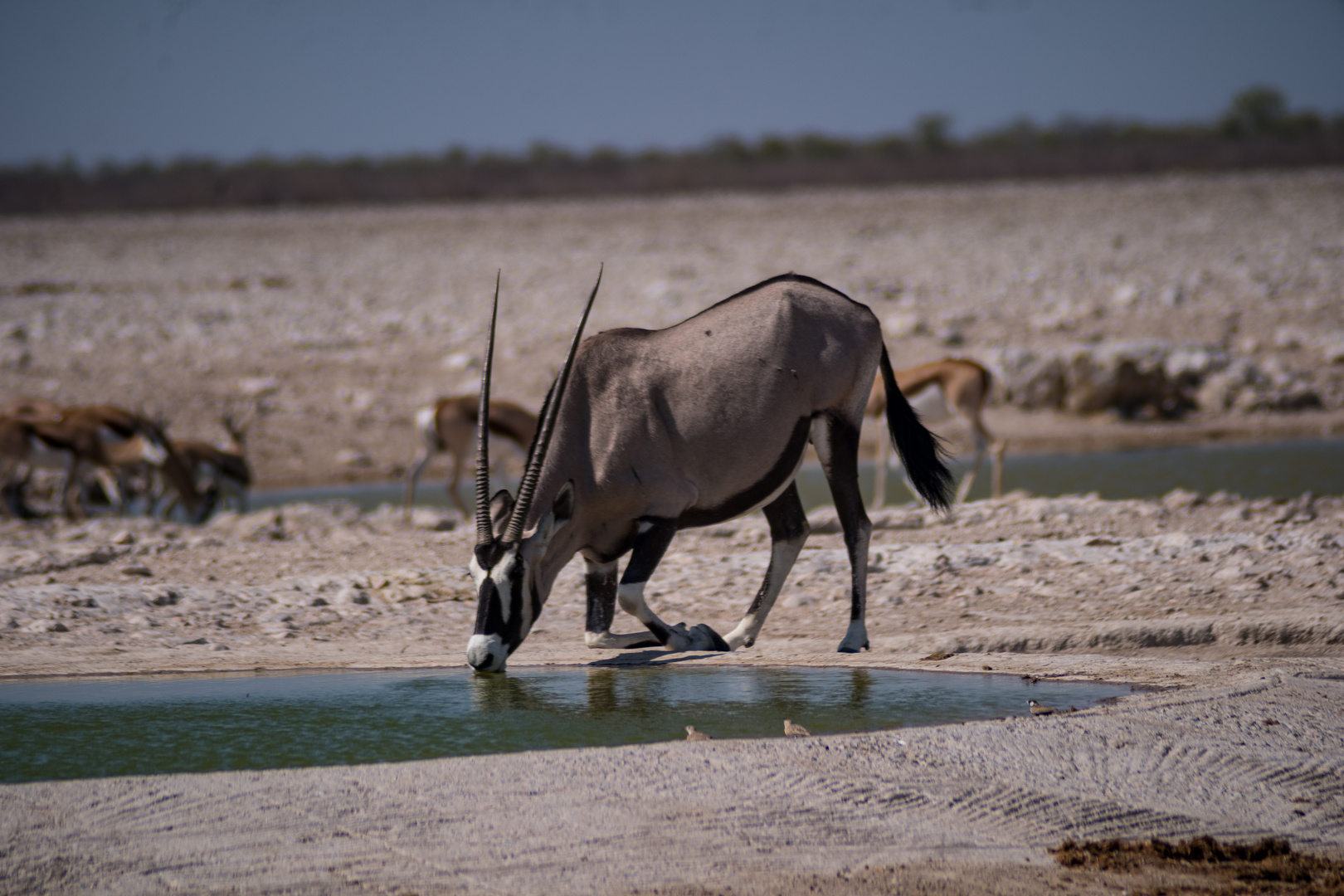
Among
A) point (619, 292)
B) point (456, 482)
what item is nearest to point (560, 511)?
point (456, 482)

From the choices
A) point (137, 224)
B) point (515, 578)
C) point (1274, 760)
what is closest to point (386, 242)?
point (137, 224)

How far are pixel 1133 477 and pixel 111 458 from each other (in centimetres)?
1231

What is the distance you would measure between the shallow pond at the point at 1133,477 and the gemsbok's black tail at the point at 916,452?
595 centimetres

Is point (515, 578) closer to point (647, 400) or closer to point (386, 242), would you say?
point (647, 400)

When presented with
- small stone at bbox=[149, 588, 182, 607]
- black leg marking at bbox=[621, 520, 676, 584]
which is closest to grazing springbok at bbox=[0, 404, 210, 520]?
→ small stone at bbox=[149, 588, 182, 607]

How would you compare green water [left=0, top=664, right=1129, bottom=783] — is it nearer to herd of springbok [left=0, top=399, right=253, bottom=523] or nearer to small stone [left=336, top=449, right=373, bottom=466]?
herd of springbok [left=0, top=399, right=253, bottom=523]

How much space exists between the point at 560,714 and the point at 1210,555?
466cm

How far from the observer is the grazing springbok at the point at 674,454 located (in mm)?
5805

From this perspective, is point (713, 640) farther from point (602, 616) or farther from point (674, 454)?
point (674, 454)

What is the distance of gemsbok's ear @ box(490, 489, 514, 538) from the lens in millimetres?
5867

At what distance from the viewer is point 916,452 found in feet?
23.8

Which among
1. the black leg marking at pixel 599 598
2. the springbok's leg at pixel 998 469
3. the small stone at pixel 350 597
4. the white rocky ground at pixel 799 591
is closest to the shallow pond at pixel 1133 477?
the springbok's leg at pixel 998 469

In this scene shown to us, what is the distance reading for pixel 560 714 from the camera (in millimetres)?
5035

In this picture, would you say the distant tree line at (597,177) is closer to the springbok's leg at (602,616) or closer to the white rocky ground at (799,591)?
the white rocky ground at (799,591)
